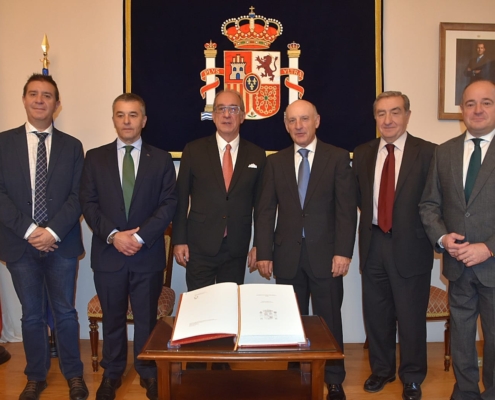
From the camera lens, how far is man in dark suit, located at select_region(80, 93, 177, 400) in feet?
8.30

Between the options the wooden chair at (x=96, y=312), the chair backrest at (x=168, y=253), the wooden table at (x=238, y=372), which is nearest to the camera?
the wooden table at (x=238, y=372)

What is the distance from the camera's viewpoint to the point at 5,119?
352cm

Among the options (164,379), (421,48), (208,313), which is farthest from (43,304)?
(421,48)

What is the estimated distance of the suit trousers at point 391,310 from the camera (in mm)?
2557

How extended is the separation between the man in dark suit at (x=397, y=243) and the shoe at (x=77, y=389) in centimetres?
172

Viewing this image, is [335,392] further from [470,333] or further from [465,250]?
[465,250]

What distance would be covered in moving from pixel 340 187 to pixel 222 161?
0.74 meters

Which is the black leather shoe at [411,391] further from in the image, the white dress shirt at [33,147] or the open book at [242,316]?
the white dress shirt at [33,147]

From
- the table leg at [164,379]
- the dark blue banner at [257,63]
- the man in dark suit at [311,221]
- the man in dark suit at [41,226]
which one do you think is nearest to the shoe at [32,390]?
the man in dark suit at [41,226]

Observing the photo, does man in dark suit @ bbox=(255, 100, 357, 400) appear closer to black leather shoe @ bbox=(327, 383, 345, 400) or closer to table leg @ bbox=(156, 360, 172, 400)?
black leather shoe @ bbox=(327, 383, 345, 400)

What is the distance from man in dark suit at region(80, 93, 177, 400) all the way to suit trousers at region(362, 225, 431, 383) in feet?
4.18

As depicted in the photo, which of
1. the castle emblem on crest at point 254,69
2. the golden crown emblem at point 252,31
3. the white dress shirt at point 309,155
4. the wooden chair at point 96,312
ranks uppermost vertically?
the golden crown emblem at point 252,31

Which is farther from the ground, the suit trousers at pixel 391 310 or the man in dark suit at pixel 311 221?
the man in dark suit at pixel 311 221

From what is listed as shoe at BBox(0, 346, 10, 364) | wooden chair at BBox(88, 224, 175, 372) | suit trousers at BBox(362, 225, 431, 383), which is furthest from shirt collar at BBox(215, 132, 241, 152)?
shoe at BBox(0, 346, 10, 364)
